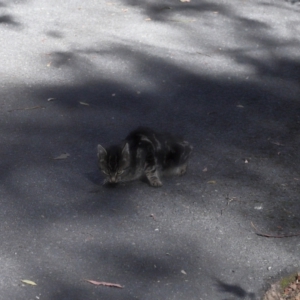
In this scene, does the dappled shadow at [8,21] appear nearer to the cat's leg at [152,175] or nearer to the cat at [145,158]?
the cat at [145,158]

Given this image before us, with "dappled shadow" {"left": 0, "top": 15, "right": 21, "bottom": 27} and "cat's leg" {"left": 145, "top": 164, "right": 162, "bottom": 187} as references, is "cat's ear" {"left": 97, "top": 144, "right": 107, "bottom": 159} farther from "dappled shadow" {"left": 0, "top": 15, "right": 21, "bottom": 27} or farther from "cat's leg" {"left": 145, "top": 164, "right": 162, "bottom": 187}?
"dappled shadow" {"left": 0, "top": 15, "right": 21, "bottom": 27}

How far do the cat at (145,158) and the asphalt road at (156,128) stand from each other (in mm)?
128

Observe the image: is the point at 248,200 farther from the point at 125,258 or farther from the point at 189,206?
the point at 125,258

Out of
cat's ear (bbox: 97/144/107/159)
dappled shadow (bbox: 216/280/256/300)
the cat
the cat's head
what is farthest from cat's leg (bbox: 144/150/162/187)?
dappled shadow (bbox: 216/280/256/300)

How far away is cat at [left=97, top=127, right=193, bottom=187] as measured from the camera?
622 cm

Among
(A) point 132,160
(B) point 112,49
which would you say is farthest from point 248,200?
(B) point 112,49

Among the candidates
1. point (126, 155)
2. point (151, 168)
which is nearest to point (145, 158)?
point (151, 168)

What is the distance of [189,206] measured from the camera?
6.16 m

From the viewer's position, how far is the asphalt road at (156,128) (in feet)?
17.5

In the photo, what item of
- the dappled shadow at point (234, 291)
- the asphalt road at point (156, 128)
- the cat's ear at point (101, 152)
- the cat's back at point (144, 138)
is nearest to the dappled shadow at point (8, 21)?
the asphalt road at point (156, 128)

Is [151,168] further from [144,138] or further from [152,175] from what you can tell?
[144,138]

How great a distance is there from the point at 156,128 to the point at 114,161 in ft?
4.94

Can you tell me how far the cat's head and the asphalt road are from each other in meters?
0.20

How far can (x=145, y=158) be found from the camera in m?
6.39
